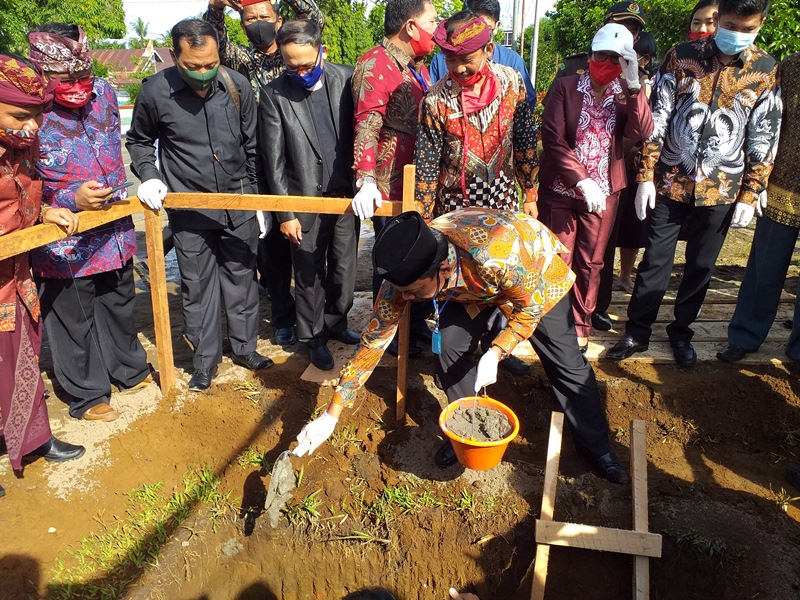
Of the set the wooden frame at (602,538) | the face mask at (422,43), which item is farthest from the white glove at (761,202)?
the face mask at (422,43)

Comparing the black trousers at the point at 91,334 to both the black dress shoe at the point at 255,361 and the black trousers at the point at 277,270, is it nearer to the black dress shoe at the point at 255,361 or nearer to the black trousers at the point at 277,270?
the black dress shoe at the point at 255,361

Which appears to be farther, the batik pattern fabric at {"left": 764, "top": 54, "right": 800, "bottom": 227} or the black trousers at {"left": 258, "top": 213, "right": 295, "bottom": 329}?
the black trousers at {"left": 258, "top": 213, "right": 295, "bottom": 329}

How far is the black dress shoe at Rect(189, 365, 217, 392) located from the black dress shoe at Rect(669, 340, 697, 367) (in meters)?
3.20

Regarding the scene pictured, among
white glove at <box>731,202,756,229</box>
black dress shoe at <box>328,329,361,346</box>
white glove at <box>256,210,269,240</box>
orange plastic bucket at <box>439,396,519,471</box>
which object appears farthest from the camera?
black dress shoe at <box>328,329,361,346</box>

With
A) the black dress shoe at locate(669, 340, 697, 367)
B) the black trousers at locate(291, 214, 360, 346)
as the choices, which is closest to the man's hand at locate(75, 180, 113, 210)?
the black trousers at locate(291, 214, 360, 346)

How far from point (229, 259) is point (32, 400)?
1392 mm

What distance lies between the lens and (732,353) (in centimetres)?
392

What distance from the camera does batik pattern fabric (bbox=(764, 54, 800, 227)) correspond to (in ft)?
11.3

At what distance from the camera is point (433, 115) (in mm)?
3252

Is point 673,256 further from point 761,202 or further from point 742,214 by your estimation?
point 761,202

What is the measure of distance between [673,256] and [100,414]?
150 inches

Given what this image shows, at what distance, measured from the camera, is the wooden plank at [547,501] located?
106 inches

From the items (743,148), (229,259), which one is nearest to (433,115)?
(229,259)

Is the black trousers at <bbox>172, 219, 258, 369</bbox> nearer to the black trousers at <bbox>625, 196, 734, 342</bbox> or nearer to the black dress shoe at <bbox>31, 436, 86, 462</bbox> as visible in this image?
the black dress shoe at <bbox>31, 436, 86, 462</bbox>
